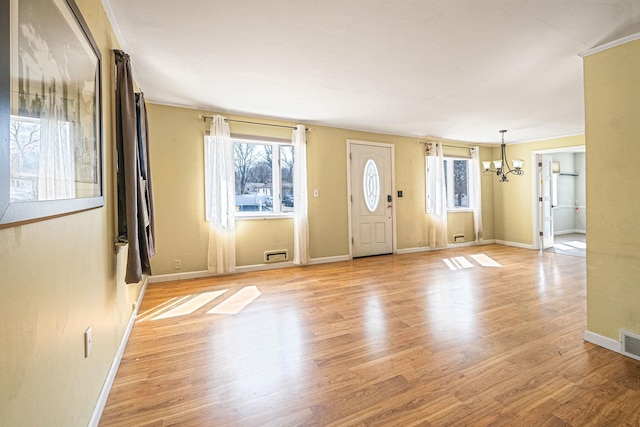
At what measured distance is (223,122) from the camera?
434 cm

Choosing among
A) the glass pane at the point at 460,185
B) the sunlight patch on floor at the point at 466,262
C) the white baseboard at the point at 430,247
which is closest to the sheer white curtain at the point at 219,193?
the white baseboard at the point at 430,247

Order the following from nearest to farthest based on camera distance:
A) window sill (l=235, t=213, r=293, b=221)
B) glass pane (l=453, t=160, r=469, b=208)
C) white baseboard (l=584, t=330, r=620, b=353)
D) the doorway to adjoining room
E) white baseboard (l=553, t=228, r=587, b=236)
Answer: white baseboard (l=584, t=330, r=620, b=353) < window sill (l=235, t=213, r=293, b=221) < glass pane (l=453, t=160, r=469, b=208) < the doorway to adjoining room < white baseboard (l=553, t=228, r=587, b=236)

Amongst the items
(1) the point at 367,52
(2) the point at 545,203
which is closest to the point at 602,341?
(1) the point at 367,52

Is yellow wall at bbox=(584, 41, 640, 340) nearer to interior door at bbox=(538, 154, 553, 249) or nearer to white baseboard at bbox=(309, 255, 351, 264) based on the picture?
white baseboard at bbox=(309, 255, 351, 264)

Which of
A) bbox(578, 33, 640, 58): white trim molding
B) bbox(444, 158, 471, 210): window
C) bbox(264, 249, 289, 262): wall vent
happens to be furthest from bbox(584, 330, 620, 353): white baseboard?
bbox(444, 158, 471, 210): window

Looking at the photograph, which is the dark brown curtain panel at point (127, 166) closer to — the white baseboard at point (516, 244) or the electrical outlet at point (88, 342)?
the electrical outlet at point (88, 342)

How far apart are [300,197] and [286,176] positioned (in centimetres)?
47

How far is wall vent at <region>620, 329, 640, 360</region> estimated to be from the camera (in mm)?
2057

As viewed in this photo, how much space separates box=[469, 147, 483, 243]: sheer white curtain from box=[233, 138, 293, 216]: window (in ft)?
14.7

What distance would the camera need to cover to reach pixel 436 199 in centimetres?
630

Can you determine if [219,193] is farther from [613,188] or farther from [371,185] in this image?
[613,188]

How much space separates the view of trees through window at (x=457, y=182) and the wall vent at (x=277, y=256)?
4.15 metres

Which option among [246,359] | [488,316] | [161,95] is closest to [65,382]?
[246,359]

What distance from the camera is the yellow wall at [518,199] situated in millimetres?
6404
